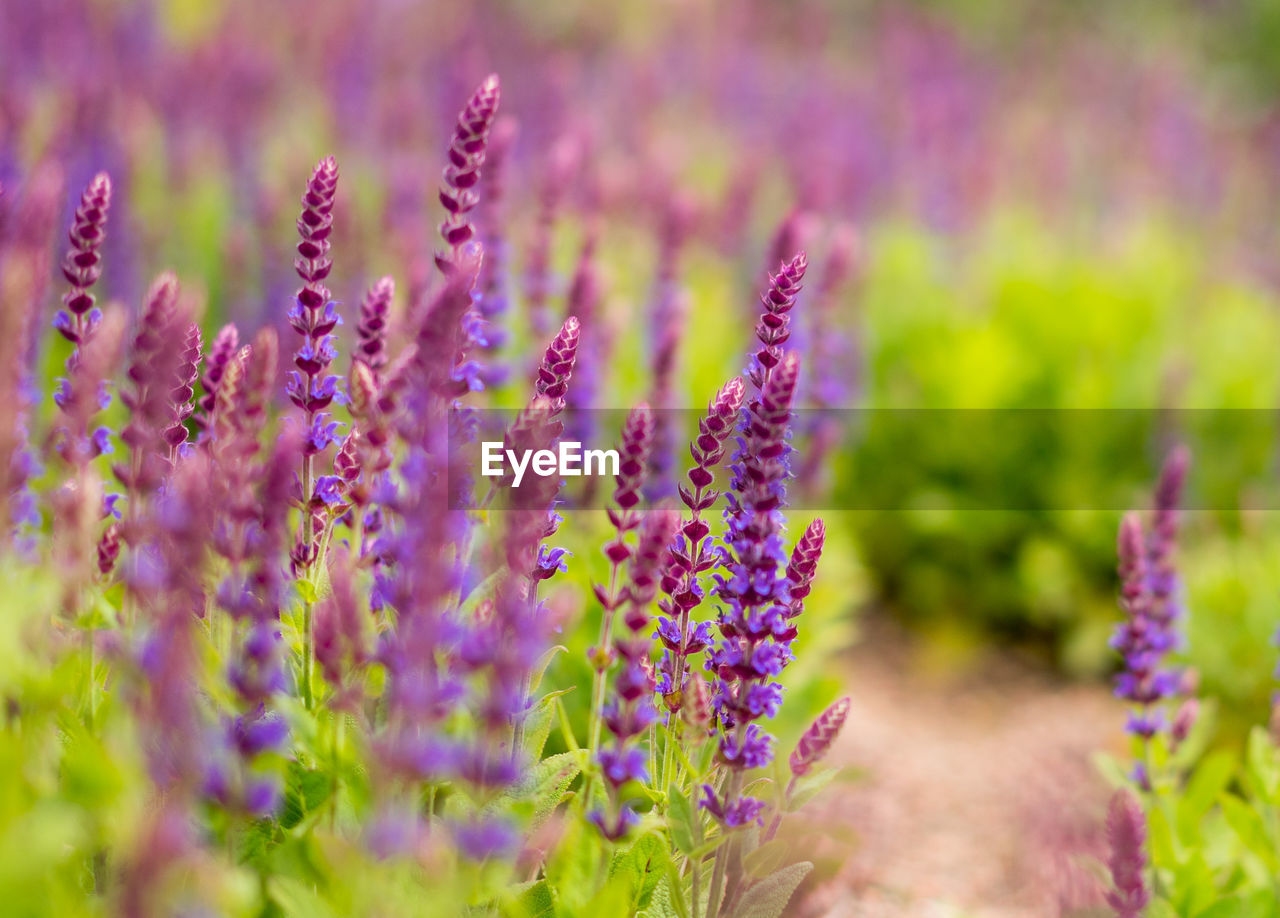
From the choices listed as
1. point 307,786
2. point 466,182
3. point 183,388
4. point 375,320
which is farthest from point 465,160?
point 307,786

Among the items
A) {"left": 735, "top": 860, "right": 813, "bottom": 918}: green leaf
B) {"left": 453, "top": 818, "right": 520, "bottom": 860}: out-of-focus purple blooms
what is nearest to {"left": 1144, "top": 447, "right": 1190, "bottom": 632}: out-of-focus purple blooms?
{"left": 735, "top": 860, "right": 813, "bottom": 918}: green leaf

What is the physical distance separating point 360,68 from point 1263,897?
240 inches

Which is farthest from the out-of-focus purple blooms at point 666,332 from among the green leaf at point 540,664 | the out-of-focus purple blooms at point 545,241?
the green leaf at point 540,664

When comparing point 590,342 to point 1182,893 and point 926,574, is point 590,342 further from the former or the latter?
point 926,574

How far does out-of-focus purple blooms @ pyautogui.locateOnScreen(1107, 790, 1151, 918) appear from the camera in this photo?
2102 mm

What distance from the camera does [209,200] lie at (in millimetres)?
5387

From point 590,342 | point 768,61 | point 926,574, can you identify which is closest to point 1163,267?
point 926,574

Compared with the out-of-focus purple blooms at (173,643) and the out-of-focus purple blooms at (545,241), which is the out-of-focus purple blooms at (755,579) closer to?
the out-of-focus purple blooms at (173,643)

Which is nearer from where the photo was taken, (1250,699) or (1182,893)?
(1182,893)

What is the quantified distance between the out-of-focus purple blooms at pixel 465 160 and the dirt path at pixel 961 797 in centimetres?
158

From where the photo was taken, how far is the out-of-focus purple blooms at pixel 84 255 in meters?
1.83

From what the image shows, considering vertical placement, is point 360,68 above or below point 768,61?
below

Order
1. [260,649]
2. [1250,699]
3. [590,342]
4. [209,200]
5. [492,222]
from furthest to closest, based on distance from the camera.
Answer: [209,200] < [1250,699] < [590,342] < [492,222] < [260,649]

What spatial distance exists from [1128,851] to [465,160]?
1.64 metres
